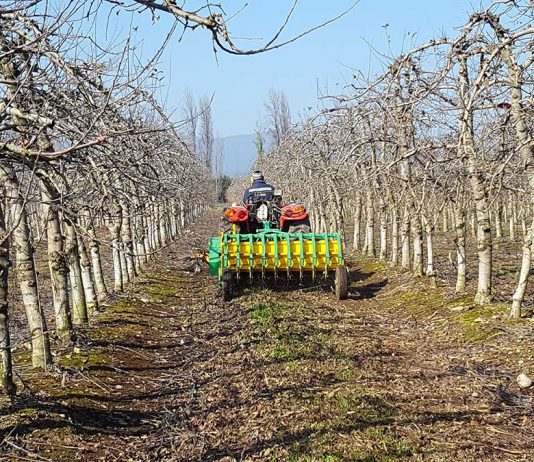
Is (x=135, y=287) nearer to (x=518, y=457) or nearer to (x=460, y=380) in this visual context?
(x=460, y=380)

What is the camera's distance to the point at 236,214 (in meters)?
13.2

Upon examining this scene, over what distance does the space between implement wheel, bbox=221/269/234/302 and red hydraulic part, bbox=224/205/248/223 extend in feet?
5.52

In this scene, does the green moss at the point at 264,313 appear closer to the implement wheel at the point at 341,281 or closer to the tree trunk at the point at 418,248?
the implement wheel at the point at 341,281

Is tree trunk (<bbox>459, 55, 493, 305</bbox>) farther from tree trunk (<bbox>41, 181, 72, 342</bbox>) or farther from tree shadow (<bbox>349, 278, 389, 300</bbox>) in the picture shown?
tree trunk (<bbox>41, 181, 72, 342</bbox>)

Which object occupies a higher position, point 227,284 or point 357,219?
point 357,219

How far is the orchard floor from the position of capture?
483 cm

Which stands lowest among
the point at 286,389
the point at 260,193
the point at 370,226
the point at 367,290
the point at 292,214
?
the point at 367,290

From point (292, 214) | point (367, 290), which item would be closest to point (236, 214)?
point (292, 214)

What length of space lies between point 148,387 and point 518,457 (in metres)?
3.94

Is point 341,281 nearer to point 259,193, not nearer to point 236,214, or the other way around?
point 236,214

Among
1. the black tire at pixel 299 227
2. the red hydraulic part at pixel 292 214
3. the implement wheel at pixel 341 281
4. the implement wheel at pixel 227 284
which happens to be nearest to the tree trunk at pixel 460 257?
the implement wheel at pixel 341 281

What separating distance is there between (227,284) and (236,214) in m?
1.98

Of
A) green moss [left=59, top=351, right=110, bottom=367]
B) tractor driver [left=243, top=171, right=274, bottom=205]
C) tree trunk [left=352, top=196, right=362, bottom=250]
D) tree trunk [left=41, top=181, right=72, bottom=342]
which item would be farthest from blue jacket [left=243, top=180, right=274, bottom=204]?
green moss [left=59, top=351, right=110, bottom=367]

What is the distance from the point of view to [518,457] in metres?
4.48
